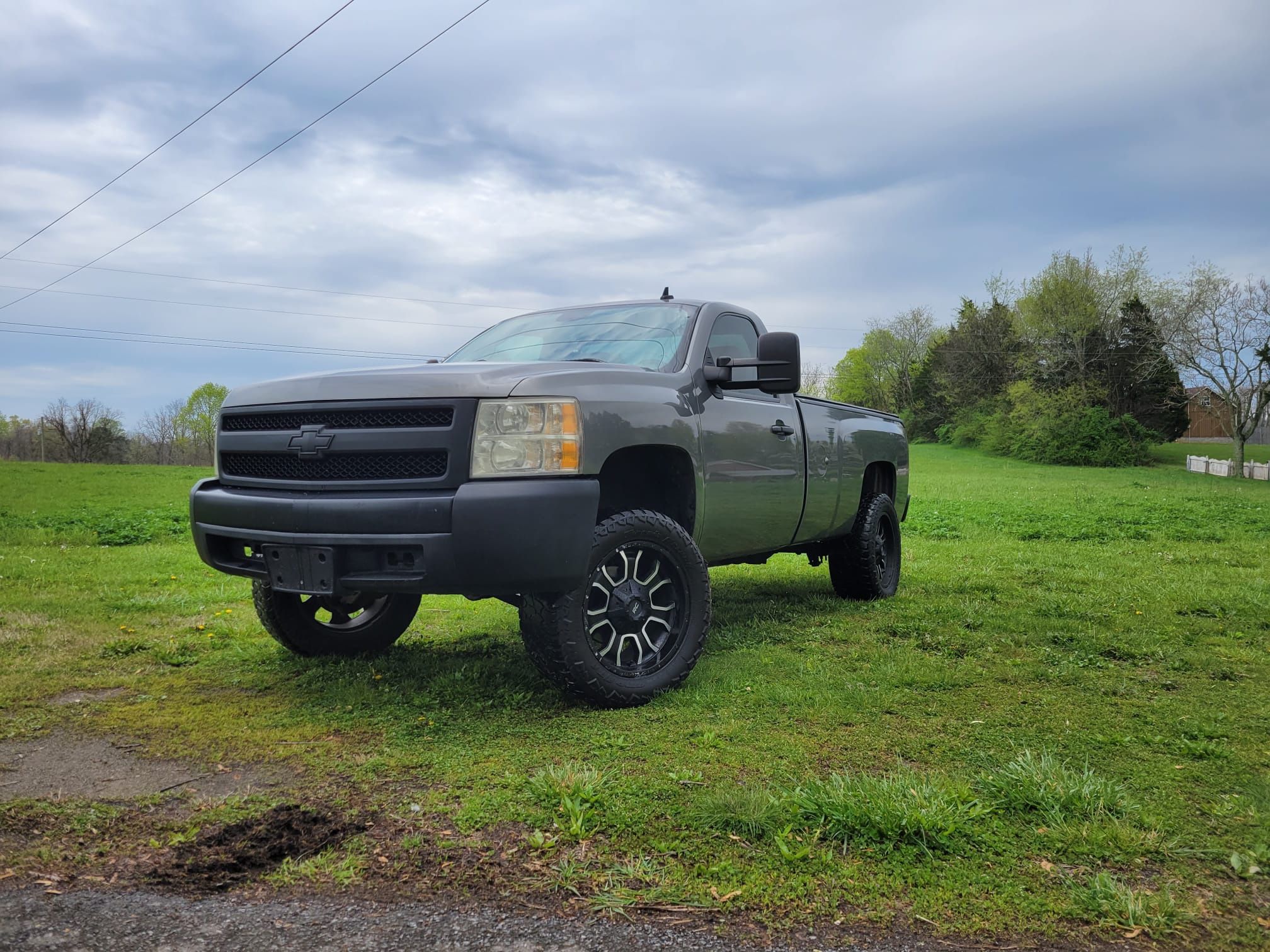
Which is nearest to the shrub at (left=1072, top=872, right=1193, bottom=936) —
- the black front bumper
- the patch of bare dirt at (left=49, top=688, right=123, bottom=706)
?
the black front bumper

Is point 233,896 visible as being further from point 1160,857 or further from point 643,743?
point 1160,857

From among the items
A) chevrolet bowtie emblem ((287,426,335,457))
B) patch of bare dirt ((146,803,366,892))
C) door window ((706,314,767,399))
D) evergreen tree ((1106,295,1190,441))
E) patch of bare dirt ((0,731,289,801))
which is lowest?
patch of bare dirt ((0,731,289,801))

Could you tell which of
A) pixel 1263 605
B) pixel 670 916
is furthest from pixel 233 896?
pixel 1263 605

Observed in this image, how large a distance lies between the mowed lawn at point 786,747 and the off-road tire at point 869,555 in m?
0.26

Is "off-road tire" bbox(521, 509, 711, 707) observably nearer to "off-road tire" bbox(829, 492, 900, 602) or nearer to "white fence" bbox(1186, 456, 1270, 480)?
"off-road tire" bbox(829, 492, 900, 602)

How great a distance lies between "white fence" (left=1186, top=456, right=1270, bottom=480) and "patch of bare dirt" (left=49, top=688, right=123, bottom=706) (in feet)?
149

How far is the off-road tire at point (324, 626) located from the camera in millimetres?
5492

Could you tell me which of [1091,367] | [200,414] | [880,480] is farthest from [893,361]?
[880,480]

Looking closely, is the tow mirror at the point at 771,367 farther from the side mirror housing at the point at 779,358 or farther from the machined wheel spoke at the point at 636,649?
the machined wheel spoke at the point at 636,649

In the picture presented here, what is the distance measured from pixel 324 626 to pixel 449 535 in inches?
83.8

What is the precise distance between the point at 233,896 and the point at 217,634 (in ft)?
13.4

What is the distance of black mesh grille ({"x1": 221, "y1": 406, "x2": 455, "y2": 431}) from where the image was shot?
13.8 feet

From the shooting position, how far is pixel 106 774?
382 cm

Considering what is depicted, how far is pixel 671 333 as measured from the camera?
5.63m
